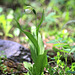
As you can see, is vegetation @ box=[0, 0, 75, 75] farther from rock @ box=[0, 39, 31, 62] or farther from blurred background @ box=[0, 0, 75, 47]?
rock @ box=[0, 39, 31, 62]

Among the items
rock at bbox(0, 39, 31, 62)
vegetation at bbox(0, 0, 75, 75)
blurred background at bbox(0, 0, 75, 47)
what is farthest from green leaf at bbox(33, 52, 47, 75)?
blurred background at bbox(0, 0, 75, 47)

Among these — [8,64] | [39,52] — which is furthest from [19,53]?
[39,52]

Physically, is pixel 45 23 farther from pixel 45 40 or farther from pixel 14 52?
pixel 14 52

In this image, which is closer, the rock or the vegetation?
the vegetation

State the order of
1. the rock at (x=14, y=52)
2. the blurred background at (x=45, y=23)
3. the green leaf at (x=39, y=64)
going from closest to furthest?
the green leaf at (x=39, y=64) < the rock at (x=14, y=52) < the blurred background at (x=45, y=23)

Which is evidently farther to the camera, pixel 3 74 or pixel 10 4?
pixel 10 4

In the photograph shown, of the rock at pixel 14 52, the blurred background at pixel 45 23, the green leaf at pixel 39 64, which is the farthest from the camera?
the blurred background at pixel 45 23

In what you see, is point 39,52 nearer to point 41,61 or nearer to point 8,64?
point 41,61

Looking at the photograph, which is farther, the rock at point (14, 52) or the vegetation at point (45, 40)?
the rock at point (14, 52)

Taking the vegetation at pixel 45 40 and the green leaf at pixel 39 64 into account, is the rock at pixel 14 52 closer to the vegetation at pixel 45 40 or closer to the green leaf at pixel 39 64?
the vegetation at pixel 45 40

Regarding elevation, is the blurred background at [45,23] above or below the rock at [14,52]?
above

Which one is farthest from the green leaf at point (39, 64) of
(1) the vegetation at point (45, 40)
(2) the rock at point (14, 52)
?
(2) the rock at point (14, 52)
